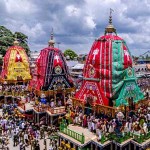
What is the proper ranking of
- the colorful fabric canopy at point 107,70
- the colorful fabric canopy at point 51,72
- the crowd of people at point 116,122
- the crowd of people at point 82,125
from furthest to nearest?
the colorful fabric canopy at point 51,72 → the colorful fabric canopy at point 107,70 → the crowd of people at point 82,125 → the crowd of people at point 116,122

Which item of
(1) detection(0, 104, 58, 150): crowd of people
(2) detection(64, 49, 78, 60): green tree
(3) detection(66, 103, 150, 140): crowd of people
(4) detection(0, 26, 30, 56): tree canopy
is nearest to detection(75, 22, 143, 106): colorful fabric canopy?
(3) detection(66, 103, 150, 140): crowd of people

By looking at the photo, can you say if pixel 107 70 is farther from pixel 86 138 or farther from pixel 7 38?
pixel 7 38

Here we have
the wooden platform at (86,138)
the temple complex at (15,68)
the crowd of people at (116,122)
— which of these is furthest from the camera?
the temple complex at (15,68)

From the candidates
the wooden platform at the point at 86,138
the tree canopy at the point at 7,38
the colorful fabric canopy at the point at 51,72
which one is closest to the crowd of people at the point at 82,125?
the wooden platform at the point at 86,138

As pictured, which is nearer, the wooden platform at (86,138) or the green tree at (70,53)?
the wooden platform at (86,138)

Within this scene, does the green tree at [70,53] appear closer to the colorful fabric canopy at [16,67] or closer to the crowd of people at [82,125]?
the colorful fabric canopy at [16,67]

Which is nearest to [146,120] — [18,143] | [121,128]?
[121,128]

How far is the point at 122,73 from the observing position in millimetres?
19281

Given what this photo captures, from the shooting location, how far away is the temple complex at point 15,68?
33312mm

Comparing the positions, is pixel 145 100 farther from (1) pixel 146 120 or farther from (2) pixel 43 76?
(2) pixel 43 76

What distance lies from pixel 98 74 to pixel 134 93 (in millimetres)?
2802

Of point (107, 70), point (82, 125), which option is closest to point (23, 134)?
point (82, 125)

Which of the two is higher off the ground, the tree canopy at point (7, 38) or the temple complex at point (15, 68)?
the tree canopy at point (7, 38)

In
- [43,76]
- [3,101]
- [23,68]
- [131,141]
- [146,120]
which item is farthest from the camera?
[23,68]
